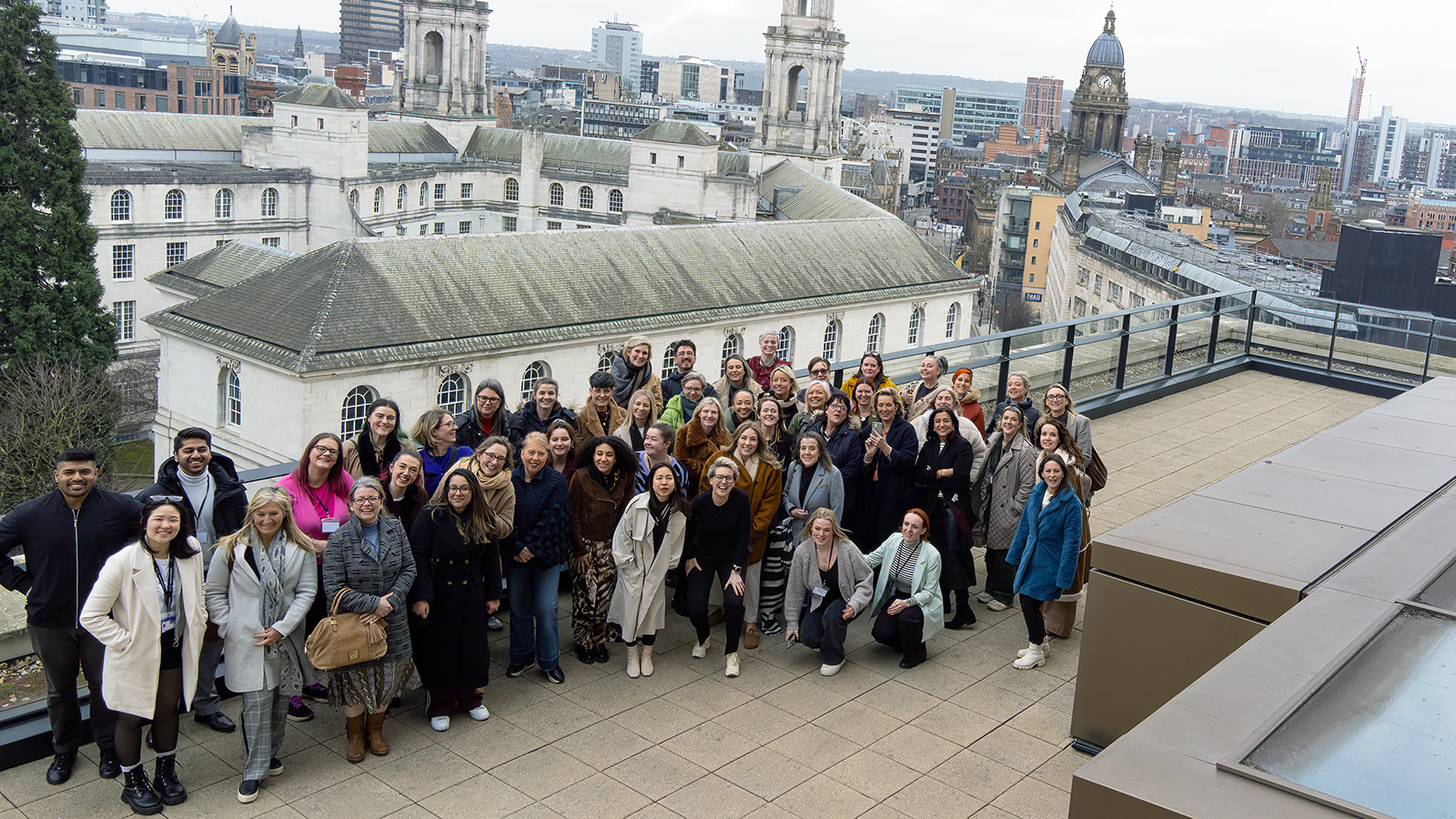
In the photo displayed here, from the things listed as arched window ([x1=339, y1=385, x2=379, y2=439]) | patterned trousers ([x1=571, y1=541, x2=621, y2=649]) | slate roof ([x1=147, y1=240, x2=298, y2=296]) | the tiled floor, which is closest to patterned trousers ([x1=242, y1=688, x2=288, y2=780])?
the tiled floor

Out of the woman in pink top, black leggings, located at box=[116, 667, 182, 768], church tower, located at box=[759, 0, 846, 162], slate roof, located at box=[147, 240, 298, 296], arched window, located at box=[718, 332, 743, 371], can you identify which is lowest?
arched window, located at box=[718, 332, 743, 371]

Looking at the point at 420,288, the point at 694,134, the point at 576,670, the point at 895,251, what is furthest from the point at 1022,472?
the point at 694,134

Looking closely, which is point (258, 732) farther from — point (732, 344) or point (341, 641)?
point (732, 344)

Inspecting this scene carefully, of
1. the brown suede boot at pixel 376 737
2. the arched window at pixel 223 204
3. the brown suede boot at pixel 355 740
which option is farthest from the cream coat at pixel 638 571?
the arched window at pixel 223 204

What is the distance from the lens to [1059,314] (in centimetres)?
8594

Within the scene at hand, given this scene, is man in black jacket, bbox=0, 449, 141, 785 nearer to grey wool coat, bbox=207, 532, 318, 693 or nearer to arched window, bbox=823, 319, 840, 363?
grey wool coat, bbox=207, 532, 318, 693

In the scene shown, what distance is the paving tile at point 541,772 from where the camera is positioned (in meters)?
7.29

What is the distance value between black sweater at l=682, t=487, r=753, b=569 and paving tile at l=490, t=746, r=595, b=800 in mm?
1992

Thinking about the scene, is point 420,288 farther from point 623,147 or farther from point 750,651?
point 623,147

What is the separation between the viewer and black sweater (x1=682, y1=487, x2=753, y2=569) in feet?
29.6

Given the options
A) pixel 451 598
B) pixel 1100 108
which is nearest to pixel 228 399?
pixel 451 598

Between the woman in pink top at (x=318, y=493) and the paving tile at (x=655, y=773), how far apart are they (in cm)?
205

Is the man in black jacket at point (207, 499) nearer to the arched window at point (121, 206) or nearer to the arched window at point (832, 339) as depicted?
the arched window at point (832, 339)

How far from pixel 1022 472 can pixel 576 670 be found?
3.81 metres
